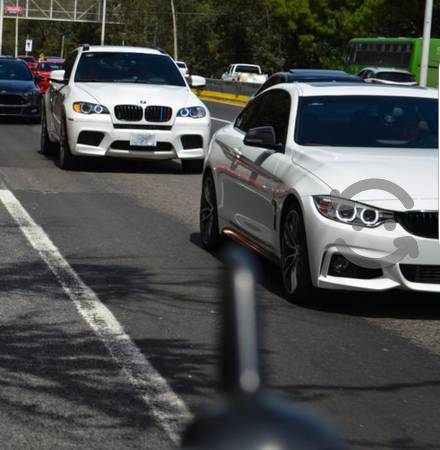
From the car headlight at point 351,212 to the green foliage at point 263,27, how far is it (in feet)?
233

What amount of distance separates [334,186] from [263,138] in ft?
4.37

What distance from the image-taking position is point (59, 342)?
646 cm

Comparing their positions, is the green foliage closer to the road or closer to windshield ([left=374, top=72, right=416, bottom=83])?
windshield ([left=374, top=72, right=416, bottom=83])

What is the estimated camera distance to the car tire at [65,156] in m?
18.0

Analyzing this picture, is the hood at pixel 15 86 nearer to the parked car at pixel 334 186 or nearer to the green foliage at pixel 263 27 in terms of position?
the parked car at pixel 334 186

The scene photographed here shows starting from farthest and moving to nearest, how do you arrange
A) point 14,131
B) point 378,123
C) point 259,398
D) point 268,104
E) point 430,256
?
point 14,131 < point 268,104 < point 378,123 < point 430,256 < point 259,398

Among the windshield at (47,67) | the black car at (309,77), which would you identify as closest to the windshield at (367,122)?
the black car at (309,77)

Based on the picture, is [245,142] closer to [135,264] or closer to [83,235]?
[135,264]

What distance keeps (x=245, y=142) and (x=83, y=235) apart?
2660 mm

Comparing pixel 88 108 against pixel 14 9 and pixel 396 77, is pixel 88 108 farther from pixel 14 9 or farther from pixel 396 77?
pixel 14 9

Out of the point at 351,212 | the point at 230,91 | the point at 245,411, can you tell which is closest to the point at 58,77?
the point at 351,212

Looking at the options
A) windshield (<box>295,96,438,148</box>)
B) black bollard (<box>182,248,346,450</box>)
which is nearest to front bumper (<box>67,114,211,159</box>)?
windshield (<box>295,96,438,148</box>)

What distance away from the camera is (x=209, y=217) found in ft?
33.8

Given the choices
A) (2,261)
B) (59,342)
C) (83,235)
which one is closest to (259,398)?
(59,342)
